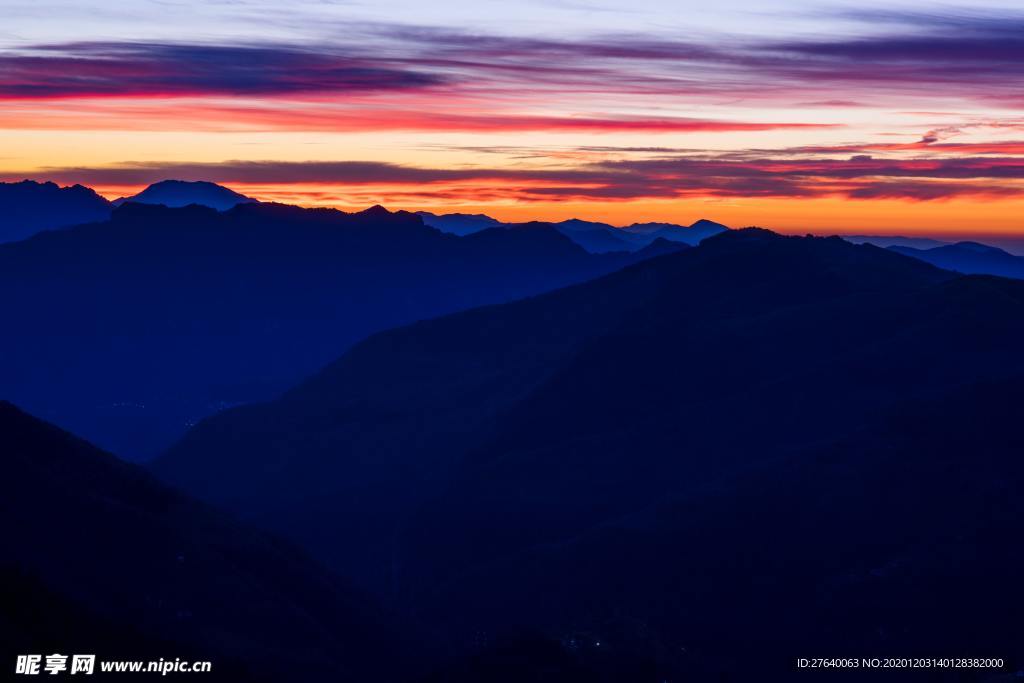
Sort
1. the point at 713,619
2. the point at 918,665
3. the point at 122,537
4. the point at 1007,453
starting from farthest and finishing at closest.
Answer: the point at 1007,453
the point at 713,619
the point at 122,537
the point at 918,665

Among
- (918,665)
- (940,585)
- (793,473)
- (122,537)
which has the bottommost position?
(918,665)

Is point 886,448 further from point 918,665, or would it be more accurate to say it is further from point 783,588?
point 918,665

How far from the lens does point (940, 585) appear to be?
472 feet

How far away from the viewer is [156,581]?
135000 millimetres

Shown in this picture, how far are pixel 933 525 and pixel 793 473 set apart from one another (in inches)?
1052

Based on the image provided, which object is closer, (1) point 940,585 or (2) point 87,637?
(2) point 87,637

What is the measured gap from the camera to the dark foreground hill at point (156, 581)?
351 ft

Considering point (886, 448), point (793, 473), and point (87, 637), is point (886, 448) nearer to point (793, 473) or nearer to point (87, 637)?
point (793, 473)

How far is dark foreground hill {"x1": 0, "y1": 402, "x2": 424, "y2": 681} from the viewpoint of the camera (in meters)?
107

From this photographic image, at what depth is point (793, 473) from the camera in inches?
7215

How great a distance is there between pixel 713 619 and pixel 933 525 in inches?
1366

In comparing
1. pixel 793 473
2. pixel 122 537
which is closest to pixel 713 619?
pixel 793 473

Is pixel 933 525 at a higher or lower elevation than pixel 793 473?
lower

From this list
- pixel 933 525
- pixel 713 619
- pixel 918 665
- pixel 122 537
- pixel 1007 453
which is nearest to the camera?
pixel 918 665
